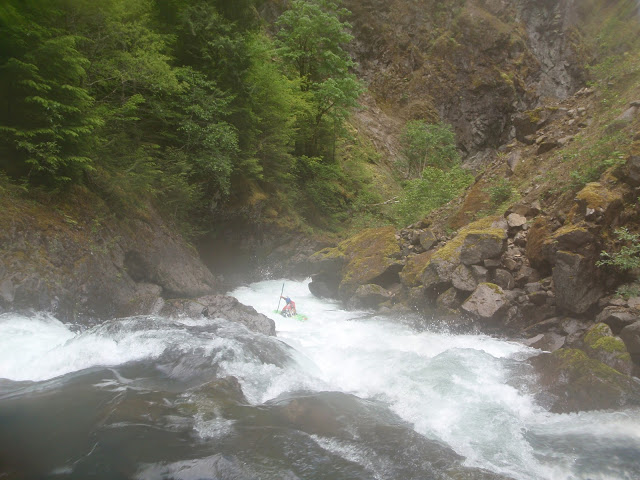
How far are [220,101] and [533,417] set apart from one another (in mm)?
11277

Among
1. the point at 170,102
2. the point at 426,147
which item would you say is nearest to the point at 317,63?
the point at 170,102

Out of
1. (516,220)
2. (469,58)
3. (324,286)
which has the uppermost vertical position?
(469,58)

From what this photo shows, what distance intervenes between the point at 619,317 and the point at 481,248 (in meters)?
3.22

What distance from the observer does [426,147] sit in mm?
27062

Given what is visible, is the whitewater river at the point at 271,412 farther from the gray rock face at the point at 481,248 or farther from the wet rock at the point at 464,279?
the gray rock face at the point at 481,248

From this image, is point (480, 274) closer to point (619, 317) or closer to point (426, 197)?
point (619, 317)

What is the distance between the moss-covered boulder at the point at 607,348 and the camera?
21.0 feet

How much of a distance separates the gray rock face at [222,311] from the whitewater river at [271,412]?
0.72m

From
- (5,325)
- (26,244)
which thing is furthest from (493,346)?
(26,244)

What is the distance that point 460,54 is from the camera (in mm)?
31547

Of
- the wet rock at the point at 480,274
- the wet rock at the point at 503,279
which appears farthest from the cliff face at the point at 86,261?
the wet rock at the point at 503,279

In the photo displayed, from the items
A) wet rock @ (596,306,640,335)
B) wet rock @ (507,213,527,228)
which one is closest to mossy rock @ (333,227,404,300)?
wet rock @ (507,213,527,228)

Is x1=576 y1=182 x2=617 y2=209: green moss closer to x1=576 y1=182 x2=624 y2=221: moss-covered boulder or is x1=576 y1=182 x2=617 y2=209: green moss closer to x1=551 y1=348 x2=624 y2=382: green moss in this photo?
x1=576 y1=182 x2=624 y2=221: moss-covered boulder

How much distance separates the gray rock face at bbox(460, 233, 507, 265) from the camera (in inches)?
378
